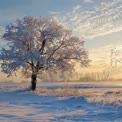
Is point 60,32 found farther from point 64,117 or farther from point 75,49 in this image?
point 64,117

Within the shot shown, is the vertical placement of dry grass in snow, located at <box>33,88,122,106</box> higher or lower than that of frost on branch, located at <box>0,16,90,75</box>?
lower

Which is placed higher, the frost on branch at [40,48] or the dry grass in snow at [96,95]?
the frost on branch at [40,48]

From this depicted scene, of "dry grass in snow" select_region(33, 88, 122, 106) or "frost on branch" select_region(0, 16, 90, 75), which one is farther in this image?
"frost on branch" select_region(0, 16, 90, 75)

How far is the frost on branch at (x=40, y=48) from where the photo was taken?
3866 centimetres

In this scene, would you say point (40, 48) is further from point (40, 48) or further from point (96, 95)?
point (96, 95)

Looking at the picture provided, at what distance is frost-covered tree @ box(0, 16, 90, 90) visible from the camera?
38.7 metres

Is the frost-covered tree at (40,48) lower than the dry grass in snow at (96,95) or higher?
higher

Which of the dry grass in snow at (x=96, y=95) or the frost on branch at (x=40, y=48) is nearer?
the dry grass in snow at (x=96, y=95)

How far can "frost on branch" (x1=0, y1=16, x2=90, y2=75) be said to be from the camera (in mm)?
38656

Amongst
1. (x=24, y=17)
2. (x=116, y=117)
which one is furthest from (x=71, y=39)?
(x=116, y=117)

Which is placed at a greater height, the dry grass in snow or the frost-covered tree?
the frost-covered tree

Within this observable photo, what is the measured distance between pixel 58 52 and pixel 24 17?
5.96 m

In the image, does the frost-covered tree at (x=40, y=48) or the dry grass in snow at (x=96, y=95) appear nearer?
the dry grass in snow at (x=96, y=95)

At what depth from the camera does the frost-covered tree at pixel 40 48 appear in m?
38.7
